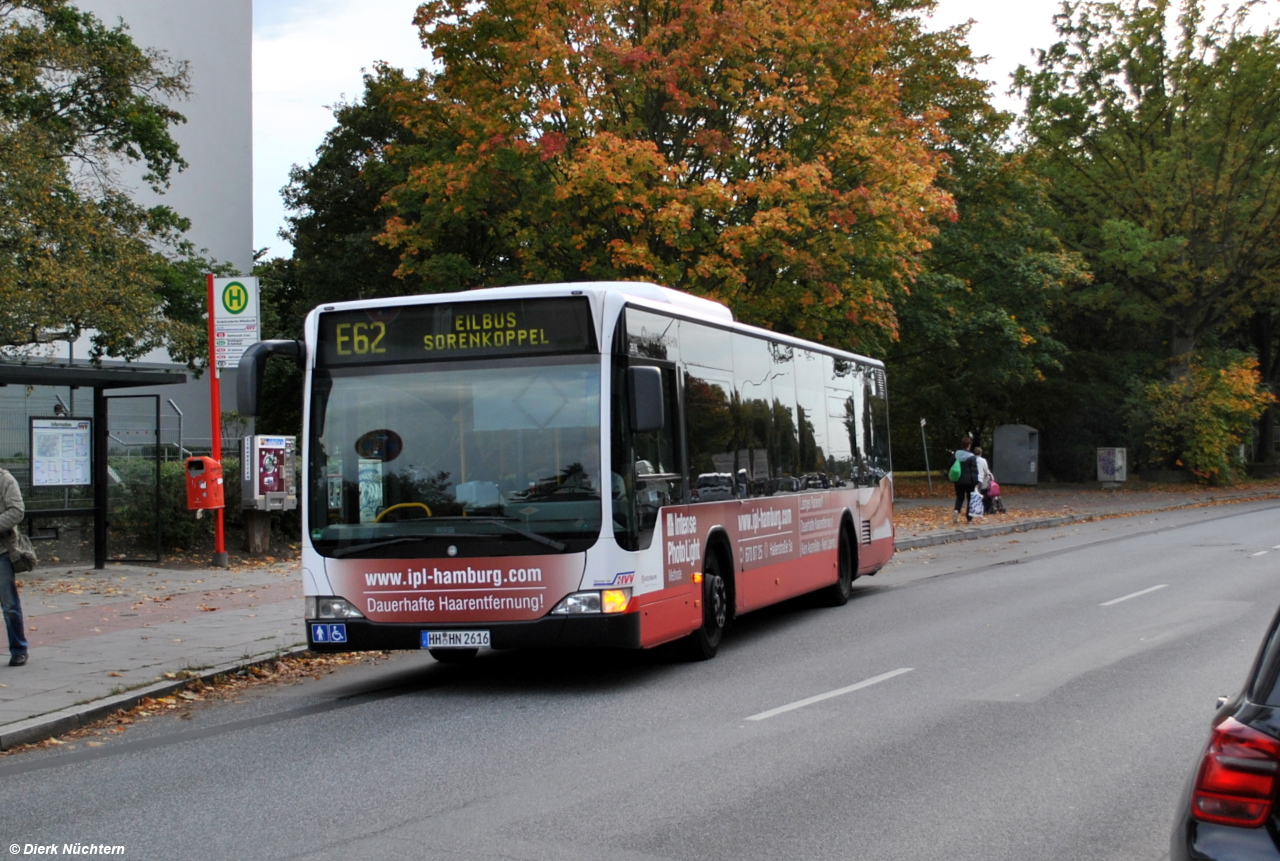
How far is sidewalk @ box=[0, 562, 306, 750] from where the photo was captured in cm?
931

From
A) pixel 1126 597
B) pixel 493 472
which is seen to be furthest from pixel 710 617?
pixel 1126 597

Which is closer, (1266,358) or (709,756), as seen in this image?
(709,756)

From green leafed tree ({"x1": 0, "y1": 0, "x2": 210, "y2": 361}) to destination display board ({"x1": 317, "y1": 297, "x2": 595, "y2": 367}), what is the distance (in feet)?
39.7

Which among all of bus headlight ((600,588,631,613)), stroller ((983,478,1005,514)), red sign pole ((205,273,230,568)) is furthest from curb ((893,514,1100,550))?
bus headlight ((600,588,631,613))

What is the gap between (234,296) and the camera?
18.3 metres

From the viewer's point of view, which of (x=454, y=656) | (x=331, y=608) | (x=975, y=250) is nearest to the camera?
(x=331, y=608)

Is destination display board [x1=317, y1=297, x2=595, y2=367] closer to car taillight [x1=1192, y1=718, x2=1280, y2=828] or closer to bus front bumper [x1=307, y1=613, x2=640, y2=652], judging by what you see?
bus front bumper [x1=307, y1=613, x2=640, y2=652]

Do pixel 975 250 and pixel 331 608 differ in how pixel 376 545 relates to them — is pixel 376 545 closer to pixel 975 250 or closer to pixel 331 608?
pixel 331 608

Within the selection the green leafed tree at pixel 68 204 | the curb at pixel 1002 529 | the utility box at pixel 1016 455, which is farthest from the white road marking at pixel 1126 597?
the utility box at pixel 1016 455

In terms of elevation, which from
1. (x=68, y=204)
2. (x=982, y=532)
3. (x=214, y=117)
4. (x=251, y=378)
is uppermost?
(x=214, y=117)

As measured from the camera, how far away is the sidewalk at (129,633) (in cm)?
931

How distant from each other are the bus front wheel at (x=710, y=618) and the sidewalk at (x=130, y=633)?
3.56m

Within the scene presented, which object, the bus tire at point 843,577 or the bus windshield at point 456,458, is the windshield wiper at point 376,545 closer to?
the bus windshield at point 456,458

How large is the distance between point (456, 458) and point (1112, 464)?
4117cm
